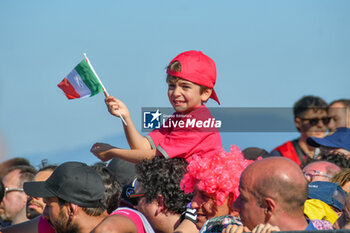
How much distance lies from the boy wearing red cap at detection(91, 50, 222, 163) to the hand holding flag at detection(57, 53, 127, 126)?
192 mm

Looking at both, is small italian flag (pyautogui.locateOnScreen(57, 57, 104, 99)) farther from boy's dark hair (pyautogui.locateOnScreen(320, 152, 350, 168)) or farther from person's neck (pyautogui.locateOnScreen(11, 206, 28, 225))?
boy's dark hair (pyautogui.locateOnScreen(320, 152, 350, 168))

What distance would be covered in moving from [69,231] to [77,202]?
0.66 ft

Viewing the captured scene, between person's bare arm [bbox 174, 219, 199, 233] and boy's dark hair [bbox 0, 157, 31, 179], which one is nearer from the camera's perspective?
person's bare arm [bbox 174, 219, 199, 233]

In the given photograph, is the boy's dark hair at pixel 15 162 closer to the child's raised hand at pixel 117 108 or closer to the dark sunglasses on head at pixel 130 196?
the dark sunglasses on head at pixel 130 196

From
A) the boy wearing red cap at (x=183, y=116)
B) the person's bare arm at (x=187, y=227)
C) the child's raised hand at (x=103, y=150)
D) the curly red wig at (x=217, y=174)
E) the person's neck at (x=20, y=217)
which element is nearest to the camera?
the curly red wig at (x=217, y=174)

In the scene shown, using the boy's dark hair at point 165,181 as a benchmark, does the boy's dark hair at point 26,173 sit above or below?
below

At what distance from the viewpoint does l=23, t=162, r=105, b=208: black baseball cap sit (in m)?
4.07

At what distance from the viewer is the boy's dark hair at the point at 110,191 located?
4.32 meters

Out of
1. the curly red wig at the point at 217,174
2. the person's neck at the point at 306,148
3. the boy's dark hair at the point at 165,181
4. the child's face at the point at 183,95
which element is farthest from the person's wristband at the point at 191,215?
the person's neck at the point at 306,148

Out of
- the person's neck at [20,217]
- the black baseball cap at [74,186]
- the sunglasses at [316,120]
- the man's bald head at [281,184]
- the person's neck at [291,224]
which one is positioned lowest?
the person's neck at [20,217]

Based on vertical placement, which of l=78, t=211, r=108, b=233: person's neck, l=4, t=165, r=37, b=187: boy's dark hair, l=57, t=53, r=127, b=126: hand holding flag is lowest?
l=4, t=165, r=37, b=187: boy's dark hair

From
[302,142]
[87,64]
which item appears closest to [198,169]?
[87,64]

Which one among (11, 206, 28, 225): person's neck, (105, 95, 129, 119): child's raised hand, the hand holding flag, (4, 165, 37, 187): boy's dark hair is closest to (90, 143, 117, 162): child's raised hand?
(105, 95, 129, 119): child's raised hand

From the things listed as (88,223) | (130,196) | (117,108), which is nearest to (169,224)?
(130,196)
